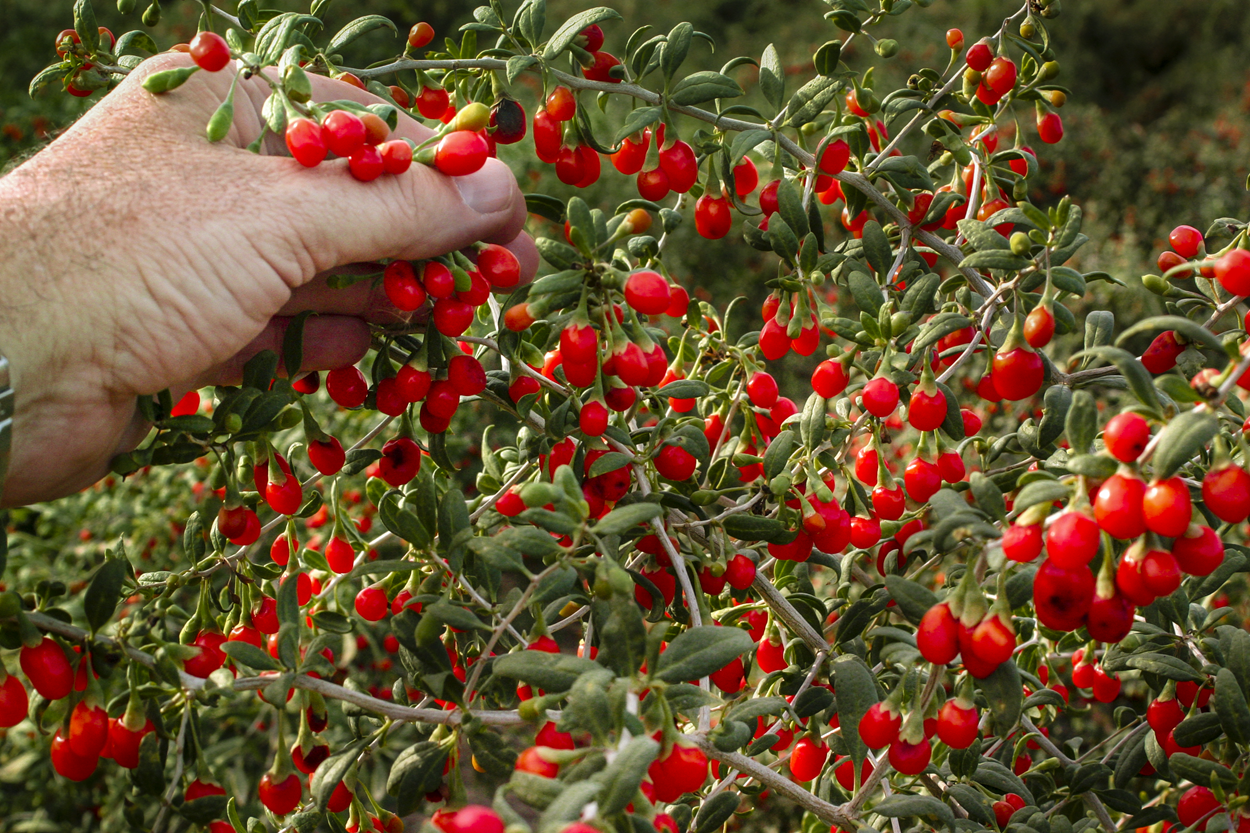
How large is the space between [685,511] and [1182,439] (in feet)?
2.47

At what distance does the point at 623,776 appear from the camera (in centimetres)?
80

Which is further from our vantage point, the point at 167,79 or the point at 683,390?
the point at 683,390

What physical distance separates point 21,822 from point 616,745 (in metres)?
3.10

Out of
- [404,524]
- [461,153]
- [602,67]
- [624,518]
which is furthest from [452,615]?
[602,67]

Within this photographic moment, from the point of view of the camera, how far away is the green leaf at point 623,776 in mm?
797

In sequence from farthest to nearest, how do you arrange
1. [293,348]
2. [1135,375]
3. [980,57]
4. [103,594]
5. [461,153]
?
[980,57] < [293,348] < [461,153] < [103,594] < [1135,375]

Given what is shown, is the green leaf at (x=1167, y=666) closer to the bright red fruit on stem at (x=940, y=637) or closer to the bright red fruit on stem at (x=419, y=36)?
the bright red fruit on stem at (x=940, y=637)

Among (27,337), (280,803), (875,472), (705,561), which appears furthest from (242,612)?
(875,472)

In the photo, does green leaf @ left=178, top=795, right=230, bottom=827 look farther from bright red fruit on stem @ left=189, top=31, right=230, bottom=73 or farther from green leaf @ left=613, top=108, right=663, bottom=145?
green leaf @ left=613, top=108, right=663, bottom=145

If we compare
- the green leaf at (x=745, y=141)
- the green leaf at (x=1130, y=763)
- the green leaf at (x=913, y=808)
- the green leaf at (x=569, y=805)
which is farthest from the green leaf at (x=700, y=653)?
the green leaf at (x=1130, y=763)

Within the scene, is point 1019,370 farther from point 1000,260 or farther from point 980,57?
point 980,57

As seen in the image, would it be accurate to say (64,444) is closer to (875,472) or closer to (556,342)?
(556,342)

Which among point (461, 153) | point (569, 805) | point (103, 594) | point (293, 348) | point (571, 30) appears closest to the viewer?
point (569, 805)

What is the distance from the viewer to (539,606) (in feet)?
3.74
